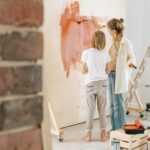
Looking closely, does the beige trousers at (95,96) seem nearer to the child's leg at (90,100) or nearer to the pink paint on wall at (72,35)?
the child's leg at (90,100)

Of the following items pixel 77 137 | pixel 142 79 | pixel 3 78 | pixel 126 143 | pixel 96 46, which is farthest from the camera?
pixel 142 79

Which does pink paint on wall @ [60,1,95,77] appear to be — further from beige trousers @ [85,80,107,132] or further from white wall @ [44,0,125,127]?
beige trousers @ [85,80,107,132]

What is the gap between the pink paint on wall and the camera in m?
4.16

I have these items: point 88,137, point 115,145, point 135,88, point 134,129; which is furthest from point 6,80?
point 135,88

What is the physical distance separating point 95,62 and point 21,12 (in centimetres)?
303

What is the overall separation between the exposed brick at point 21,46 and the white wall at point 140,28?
494 centimetres

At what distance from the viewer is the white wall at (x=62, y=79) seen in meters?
4.01

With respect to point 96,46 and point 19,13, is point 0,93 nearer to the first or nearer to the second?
point 19,13

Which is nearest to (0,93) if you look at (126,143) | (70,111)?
(126,143)

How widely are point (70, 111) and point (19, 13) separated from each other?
396cm

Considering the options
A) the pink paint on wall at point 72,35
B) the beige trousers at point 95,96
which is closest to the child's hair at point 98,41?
the beige trousers at point 95,96

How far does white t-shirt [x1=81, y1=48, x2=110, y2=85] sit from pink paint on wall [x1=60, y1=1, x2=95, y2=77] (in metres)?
0.72

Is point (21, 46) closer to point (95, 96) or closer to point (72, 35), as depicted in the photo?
point (95, 96)

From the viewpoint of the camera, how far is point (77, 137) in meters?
3.90
